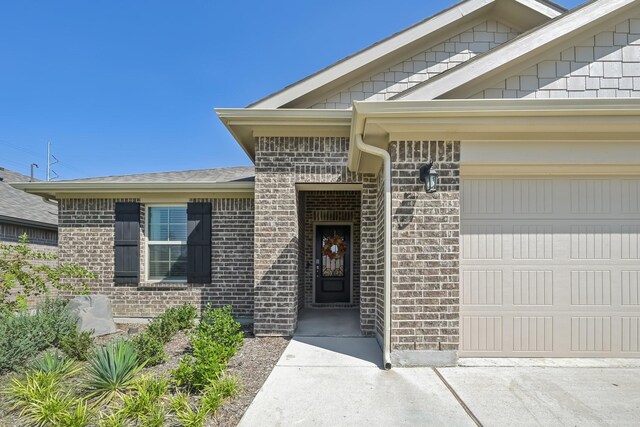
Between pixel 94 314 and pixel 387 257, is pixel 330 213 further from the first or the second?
pixel 94 314

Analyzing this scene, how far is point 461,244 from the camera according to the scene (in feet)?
16.4

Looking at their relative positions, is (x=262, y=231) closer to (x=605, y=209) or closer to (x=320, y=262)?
(x=320, y=262)

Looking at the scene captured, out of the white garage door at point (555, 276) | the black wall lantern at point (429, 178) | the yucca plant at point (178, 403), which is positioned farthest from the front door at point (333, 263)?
the yucca plant at point (178, 403)

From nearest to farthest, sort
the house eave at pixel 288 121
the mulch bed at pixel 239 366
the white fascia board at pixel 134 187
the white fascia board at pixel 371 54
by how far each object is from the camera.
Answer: the mulch bed at pixel 239 366, the house eave at pixel 288 121, the white fascia board at pixel 371 54, the white fascia board at pixel 134 187

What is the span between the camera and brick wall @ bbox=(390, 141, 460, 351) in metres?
4.75

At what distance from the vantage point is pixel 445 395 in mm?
3885

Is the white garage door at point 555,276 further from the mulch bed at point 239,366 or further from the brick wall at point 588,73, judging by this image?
the mulch bed at point 239,366

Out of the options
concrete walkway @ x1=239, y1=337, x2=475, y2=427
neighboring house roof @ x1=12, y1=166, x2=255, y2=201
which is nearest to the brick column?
neighboring house roof @ x1=12, y1=166, x2=255, y2=201

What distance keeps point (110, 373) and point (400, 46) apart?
6.56 metres

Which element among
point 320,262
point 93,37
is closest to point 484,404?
point 320,262

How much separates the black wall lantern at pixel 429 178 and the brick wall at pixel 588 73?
4.51 feet

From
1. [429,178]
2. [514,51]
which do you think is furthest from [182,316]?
[514,51]

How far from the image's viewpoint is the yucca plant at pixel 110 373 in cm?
387

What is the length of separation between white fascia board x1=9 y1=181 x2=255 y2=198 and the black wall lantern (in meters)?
3.82
